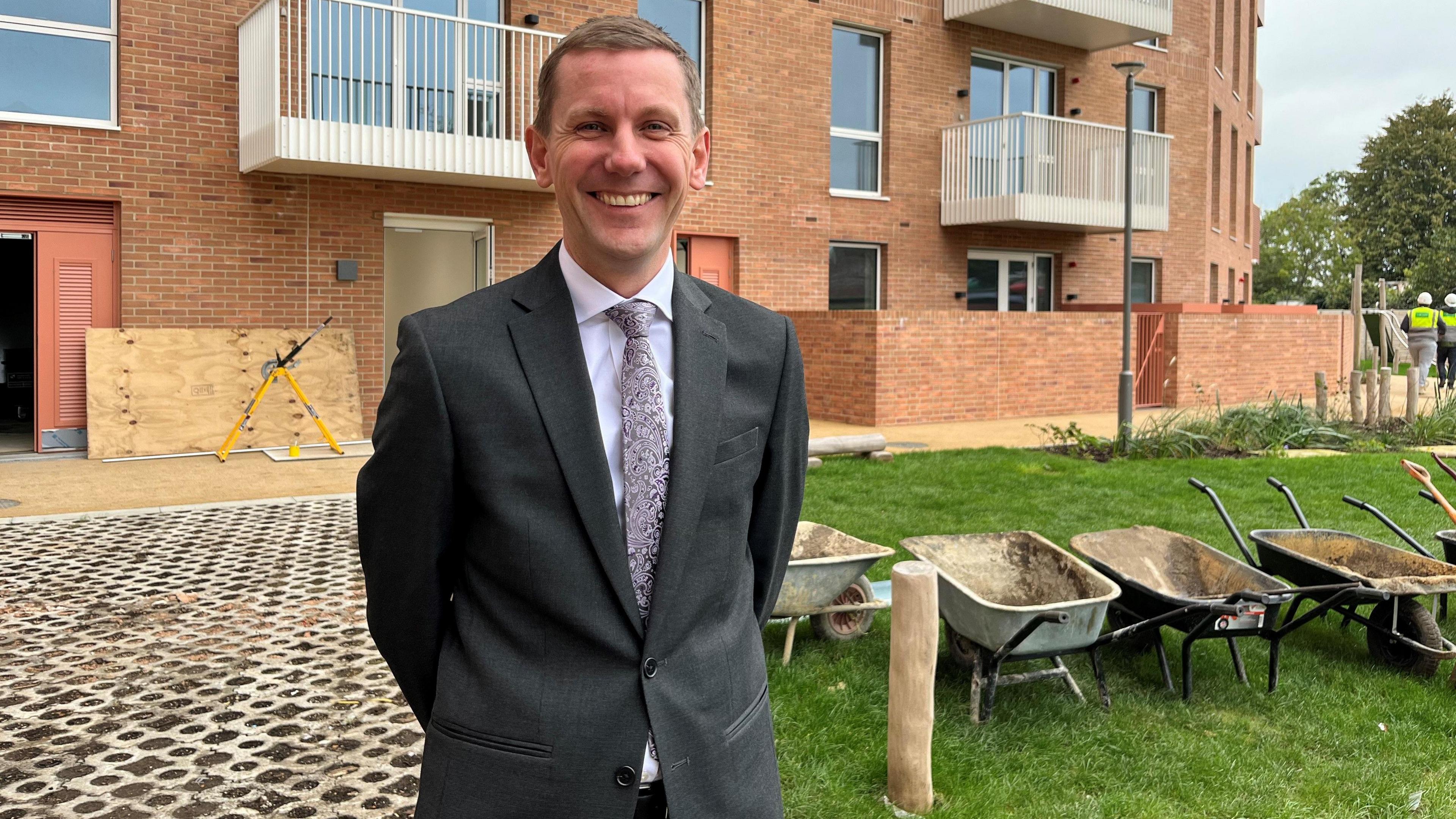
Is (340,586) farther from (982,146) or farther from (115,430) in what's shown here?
(982,146)

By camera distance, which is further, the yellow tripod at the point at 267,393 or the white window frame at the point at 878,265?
the white window frame at the point at 878,265

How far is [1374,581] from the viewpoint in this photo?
17.4ft

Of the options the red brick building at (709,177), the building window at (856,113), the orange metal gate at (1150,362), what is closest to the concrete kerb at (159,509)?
the red brick building at (709,177)

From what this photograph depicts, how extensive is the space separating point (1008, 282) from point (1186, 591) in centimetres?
1485

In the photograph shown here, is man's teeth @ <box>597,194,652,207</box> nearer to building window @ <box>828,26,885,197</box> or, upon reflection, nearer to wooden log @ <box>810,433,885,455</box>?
wooden log @ <box>810,433,885,455</box>

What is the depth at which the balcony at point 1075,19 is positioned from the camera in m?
18.3

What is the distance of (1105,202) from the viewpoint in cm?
1919

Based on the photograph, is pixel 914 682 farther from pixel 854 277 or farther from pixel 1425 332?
pixel 1425 332

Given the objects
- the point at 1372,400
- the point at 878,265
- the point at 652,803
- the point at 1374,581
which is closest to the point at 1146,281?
the point at 878,265

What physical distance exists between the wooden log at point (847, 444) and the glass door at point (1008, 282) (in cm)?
807

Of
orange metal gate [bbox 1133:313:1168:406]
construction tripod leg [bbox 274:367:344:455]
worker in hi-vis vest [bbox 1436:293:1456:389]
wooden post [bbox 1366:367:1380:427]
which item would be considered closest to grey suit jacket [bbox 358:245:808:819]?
construction tripod leg [bbox 274:367:344:455]

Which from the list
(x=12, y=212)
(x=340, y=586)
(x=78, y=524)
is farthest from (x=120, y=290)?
(x=340, y=586)

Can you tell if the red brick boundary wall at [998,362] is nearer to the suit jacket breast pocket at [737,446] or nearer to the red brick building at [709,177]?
the red brick building at [709,177]

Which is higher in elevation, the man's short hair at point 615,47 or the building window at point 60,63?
the building window at point 60,63
